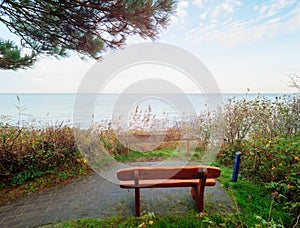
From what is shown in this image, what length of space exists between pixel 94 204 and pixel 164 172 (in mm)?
1282

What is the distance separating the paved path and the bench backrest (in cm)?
58

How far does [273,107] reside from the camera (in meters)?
3.75

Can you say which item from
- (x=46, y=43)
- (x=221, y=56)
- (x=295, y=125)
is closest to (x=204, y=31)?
(x=221, y=56)

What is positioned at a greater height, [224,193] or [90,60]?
[90,60]

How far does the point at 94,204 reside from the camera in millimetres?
2291

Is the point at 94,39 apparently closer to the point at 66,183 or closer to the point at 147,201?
the point at 66,183

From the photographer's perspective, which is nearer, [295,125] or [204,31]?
[295,125]

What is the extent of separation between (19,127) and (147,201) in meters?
3.46

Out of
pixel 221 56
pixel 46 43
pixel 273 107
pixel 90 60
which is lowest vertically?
pixel 273 107

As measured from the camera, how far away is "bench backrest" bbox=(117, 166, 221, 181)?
178cm

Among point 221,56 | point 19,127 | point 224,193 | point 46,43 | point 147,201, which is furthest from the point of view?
point 221,56

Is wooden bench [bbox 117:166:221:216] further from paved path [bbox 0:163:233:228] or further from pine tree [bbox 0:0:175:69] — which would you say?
pine tree [bbox 0:0:175:69]

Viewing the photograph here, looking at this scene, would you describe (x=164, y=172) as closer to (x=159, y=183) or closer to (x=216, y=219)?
(x=159, y=183)

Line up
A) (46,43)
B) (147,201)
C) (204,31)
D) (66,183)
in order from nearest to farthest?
(147,201)
(66,183)
(46,43)
(204,31)
